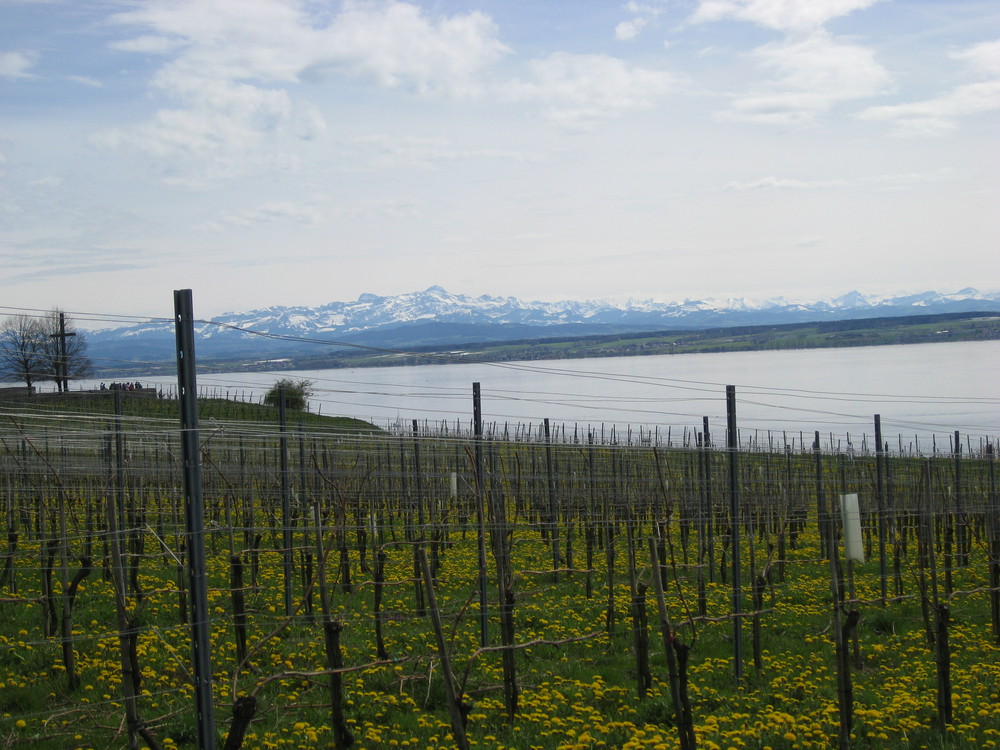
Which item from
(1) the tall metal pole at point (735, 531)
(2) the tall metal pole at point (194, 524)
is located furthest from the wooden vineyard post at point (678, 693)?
(2) the tall metal pole at point (194, 524)

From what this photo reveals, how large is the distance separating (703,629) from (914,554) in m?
8.01

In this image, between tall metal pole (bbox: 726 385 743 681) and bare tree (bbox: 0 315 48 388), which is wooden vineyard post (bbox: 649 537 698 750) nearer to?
tall metal pole (bbox: 726 385 743 681)

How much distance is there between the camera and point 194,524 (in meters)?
4.93

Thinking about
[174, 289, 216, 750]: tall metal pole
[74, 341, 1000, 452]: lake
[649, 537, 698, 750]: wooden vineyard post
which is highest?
[174, 289, 216, 750]: tall metal pole

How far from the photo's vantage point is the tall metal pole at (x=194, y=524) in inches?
194

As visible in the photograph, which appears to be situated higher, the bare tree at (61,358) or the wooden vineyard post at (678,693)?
the bare tree at (61,358)

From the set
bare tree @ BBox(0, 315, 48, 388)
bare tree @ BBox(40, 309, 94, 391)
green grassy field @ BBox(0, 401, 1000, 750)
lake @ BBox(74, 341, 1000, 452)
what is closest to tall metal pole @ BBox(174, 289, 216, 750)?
green grassy field @ BBox(0, 401, 1000, 750)

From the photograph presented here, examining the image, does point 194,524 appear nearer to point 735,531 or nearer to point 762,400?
point 735,531

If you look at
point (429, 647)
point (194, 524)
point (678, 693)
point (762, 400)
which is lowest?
point (762, 400)

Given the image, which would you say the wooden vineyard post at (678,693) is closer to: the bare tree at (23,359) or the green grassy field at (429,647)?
the green grassy field at (429,647)

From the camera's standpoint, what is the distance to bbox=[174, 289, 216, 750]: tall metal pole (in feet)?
16.2

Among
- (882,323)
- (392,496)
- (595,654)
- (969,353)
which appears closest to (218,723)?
(595,654)

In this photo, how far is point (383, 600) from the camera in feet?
39.1

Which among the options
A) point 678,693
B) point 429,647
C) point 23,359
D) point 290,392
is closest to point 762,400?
point 290,392
